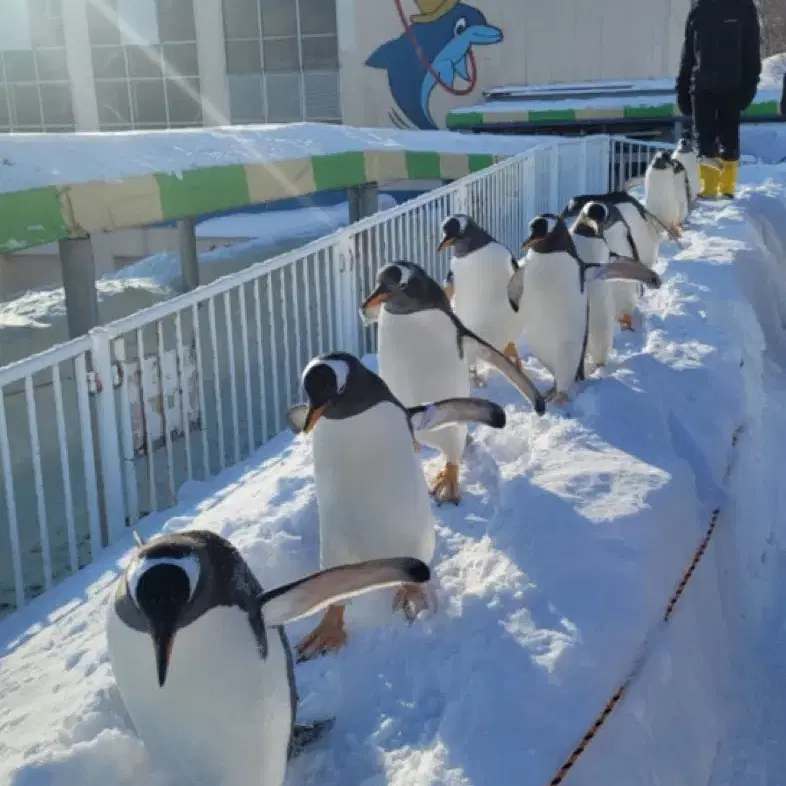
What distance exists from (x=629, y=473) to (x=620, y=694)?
3.44 ft

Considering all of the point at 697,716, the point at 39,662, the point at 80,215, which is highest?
the point at 80,215

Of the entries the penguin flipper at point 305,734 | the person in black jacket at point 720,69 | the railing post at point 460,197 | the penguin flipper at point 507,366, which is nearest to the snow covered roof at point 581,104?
the person in black jacket at point 720,69

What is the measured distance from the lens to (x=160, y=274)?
35.2 ft

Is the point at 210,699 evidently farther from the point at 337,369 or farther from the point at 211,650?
the point at 337,369

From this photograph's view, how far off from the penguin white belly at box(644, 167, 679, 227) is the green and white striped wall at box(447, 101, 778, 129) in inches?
255

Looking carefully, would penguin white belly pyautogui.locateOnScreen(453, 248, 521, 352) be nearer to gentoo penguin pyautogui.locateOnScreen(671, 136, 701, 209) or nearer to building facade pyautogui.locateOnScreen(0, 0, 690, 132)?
gentoo penguin pyautogui.locateOnScreen(671, 136, 701, 209)

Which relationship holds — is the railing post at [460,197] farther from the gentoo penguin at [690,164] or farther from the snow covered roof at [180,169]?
the gentoo penguin at [690,164]

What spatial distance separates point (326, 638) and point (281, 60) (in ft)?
49.2

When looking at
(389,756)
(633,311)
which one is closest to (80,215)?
(633,311)

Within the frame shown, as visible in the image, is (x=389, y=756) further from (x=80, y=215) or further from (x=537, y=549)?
(x=80, y=215)

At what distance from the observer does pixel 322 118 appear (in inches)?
651

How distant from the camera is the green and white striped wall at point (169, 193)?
541 cm

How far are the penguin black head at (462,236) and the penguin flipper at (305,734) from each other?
2445mm

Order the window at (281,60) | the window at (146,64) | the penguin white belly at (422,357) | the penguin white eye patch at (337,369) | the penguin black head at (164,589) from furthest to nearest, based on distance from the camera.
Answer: the window at (146,64) → the window at (281,60) → the penguin white belly at (422,357) → the penguin white eye patch at (337,369) → the penguin black head at (164,589)
